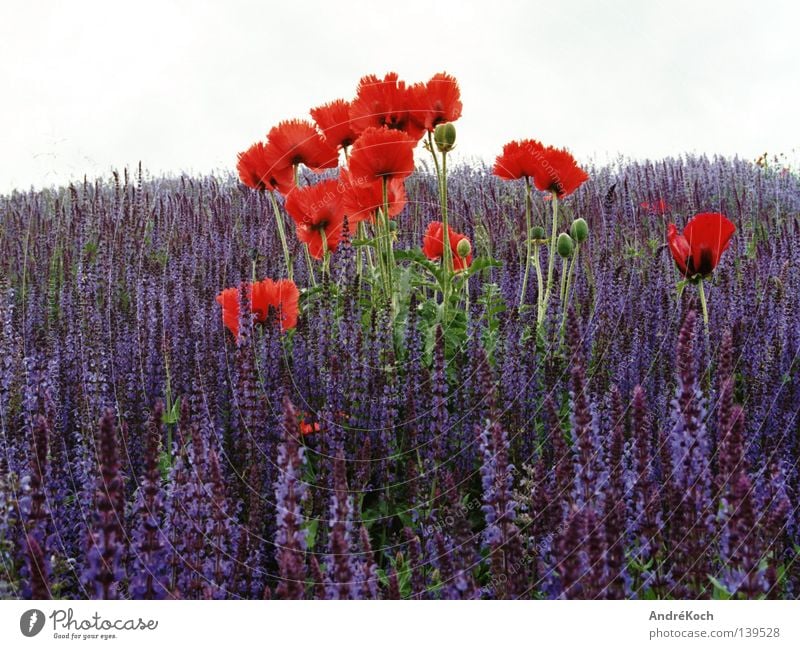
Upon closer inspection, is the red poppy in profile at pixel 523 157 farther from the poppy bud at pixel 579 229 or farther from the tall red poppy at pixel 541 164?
the poppy bud at pixel 579 229

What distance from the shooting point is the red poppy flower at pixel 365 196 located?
88.7 inches

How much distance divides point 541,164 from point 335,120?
656mm

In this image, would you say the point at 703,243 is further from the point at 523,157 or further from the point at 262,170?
the point at 262,170

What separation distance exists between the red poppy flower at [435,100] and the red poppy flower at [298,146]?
35cm

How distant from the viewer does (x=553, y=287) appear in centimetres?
265

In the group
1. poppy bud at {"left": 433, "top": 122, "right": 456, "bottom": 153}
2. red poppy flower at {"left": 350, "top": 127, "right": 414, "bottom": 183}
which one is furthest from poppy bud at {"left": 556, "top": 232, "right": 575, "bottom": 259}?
red poppy flower at {"left": 350, "top": 127, "right": 414, "bottom": 183}

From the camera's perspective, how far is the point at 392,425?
199 centimetres

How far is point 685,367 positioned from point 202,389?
117 cm

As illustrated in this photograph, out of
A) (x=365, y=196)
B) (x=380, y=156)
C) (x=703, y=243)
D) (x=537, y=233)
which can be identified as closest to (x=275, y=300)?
(x=365, y=196)

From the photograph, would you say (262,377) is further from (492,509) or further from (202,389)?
(492,509)

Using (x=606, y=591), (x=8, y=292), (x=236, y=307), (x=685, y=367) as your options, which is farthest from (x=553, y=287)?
(x=8, y=292)

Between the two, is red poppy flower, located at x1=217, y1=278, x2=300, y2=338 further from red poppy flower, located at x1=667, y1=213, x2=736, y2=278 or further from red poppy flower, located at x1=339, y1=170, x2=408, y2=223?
red poppy flower, located at x1=667, y1=213, x2=736, y2=278

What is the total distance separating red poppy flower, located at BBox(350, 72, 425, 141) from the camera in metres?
2.15

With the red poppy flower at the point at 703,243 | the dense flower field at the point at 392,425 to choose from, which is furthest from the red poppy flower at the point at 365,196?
the red poppy flower at the point at 703,243
